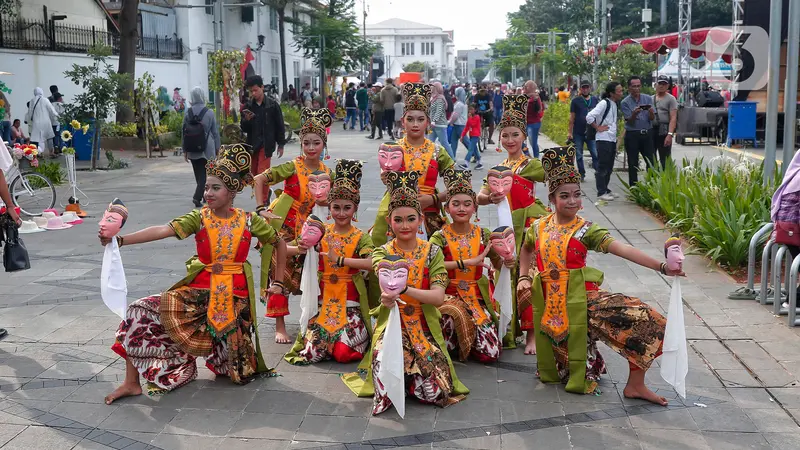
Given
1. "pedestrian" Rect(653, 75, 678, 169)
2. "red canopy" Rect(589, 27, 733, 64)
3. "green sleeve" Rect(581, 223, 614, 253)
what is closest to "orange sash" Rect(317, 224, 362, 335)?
"green sleeve" Rect(581, 223, 614, 253)

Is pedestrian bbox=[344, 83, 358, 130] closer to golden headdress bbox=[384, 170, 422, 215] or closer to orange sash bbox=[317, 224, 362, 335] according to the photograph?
orange sash bbox=[317, 224, 362, 335]

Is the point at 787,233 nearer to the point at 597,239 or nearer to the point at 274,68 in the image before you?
the point at 597,239

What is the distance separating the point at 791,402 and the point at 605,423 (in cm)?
125

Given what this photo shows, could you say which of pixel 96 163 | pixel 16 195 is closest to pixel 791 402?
pixel 16 195

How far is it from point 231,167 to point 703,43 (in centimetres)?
2708

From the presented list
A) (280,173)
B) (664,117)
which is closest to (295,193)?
(280,173)

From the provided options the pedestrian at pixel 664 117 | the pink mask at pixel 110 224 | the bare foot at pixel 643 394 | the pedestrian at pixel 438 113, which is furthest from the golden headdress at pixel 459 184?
the pedestrian at pixel 438 113

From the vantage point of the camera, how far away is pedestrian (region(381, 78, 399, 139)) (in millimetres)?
27062

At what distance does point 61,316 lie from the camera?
7.44 metres

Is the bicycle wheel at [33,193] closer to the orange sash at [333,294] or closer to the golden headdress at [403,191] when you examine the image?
the orange sash at [333,294]

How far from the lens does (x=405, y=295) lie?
217 inches

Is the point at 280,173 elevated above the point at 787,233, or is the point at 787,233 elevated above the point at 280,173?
the point at 280,173

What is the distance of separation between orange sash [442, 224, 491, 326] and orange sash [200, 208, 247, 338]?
4.71 ft

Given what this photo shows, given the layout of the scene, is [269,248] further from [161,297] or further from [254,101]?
[254,101]
